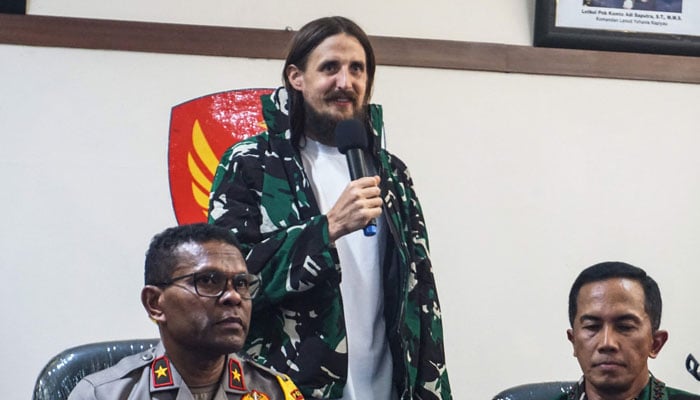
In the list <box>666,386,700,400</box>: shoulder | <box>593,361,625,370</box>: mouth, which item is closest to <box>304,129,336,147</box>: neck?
<box>593,361,625,370</box>: mouth

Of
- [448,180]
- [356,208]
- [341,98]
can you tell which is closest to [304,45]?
[341,98]

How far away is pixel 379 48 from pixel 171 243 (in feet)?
6.07

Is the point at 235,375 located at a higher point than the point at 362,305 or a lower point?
lower

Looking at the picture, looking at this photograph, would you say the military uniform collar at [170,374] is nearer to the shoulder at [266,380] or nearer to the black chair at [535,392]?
the shoulder at [266,380]

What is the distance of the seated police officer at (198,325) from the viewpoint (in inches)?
83.3

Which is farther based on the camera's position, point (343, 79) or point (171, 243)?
point (343, 79)

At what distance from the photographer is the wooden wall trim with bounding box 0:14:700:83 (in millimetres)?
3652

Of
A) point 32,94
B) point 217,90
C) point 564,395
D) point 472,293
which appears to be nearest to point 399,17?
point 217,90

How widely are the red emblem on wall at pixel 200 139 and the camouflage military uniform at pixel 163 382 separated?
151 centimetres

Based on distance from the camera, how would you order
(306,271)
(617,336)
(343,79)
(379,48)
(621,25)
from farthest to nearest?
1. (621,25)
2. (379,48)
3. (343,79)
4. (617,336)
5. (306,271)

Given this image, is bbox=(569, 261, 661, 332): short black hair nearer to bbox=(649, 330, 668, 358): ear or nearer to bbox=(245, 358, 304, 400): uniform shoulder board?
bbox=(649, 330, 668, 358): ear

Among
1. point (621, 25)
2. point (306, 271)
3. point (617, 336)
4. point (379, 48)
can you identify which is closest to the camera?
point (306, 271)

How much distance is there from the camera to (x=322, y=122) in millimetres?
2602

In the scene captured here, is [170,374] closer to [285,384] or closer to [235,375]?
[235,375]
